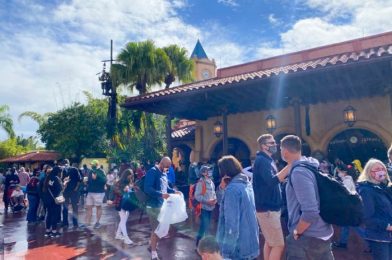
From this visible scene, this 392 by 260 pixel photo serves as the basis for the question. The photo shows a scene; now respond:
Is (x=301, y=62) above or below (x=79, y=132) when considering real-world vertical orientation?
above

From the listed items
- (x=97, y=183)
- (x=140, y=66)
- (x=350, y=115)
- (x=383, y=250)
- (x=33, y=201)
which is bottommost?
(x=33, y=201)

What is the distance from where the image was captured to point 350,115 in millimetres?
9914

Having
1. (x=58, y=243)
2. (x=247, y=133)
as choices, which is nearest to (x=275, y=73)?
(x=247, y=133)

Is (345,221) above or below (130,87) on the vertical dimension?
below

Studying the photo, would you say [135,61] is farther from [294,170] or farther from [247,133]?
[294,170]

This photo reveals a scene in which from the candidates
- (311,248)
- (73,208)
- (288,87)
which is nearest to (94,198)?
(73,208)

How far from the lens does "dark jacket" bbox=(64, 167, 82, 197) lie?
8461mm

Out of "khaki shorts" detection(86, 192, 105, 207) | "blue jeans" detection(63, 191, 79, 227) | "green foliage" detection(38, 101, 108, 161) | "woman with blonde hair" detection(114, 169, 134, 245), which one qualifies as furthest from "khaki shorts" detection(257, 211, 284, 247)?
"green foliage" detection(38, 101, 108, 161)

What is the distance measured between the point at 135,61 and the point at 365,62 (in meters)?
11.8

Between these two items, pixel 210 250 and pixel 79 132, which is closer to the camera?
pixel 210 250

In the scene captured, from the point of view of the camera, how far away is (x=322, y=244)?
9.27 feet

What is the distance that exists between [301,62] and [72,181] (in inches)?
280

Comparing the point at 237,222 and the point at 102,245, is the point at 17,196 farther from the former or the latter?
the point at 237,222

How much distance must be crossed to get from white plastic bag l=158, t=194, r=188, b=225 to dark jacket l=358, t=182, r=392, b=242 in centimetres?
290
